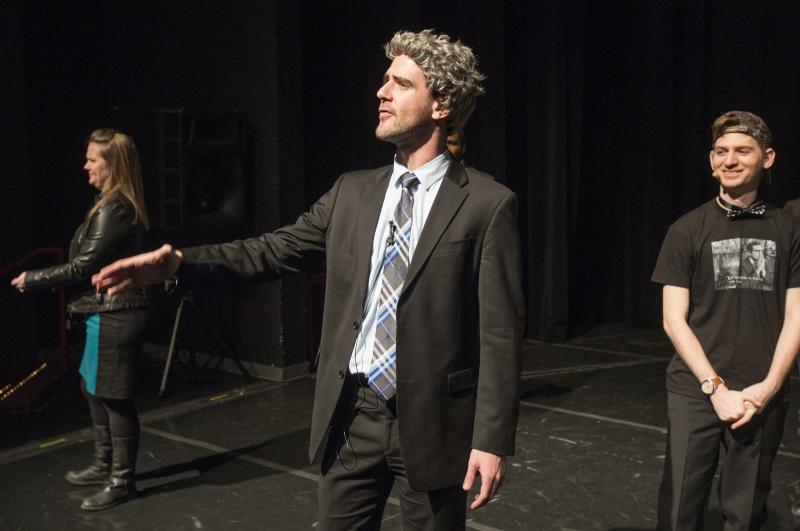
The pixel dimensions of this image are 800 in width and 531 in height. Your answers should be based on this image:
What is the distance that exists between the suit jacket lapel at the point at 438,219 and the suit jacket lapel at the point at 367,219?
106 millimetres

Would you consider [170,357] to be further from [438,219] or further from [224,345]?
[438,219]

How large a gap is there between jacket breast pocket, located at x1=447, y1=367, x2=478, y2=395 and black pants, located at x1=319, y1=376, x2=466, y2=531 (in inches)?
5.3

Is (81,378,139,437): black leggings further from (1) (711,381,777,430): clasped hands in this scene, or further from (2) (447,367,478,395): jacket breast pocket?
(1) (711,381,777,430): clasped hands

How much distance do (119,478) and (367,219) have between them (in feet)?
7.00

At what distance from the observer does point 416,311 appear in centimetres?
183

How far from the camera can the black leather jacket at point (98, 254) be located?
333 centimetres

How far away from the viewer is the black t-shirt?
2469 millimetres

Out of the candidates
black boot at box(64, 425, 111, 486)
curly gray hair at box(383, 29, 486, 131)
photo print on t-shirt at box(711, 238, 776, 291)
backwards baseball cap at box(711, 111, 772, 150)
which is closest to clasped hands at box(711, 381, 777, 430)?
photo print on t-shirt at box(711, 238, 776, 291)

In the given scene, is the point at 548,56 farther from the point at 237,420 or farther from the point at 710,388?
the point at 710,388

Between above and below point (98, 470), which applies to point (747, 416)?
above

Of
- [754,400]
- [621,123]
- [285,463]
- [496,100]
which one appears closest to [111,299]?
[285,463]

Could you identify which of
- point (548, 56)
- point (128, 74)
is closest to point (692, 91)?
point (548, 56)

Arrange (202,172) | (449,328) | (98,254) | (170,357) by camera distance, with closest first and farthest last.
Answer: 1. (449,328)
2. (98,254)
3. (170,357)
4. (202,172)

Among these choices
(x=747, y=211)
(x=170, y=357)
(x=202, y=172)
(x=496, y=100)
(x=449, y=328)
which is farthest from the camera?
(x=496, y=100)
